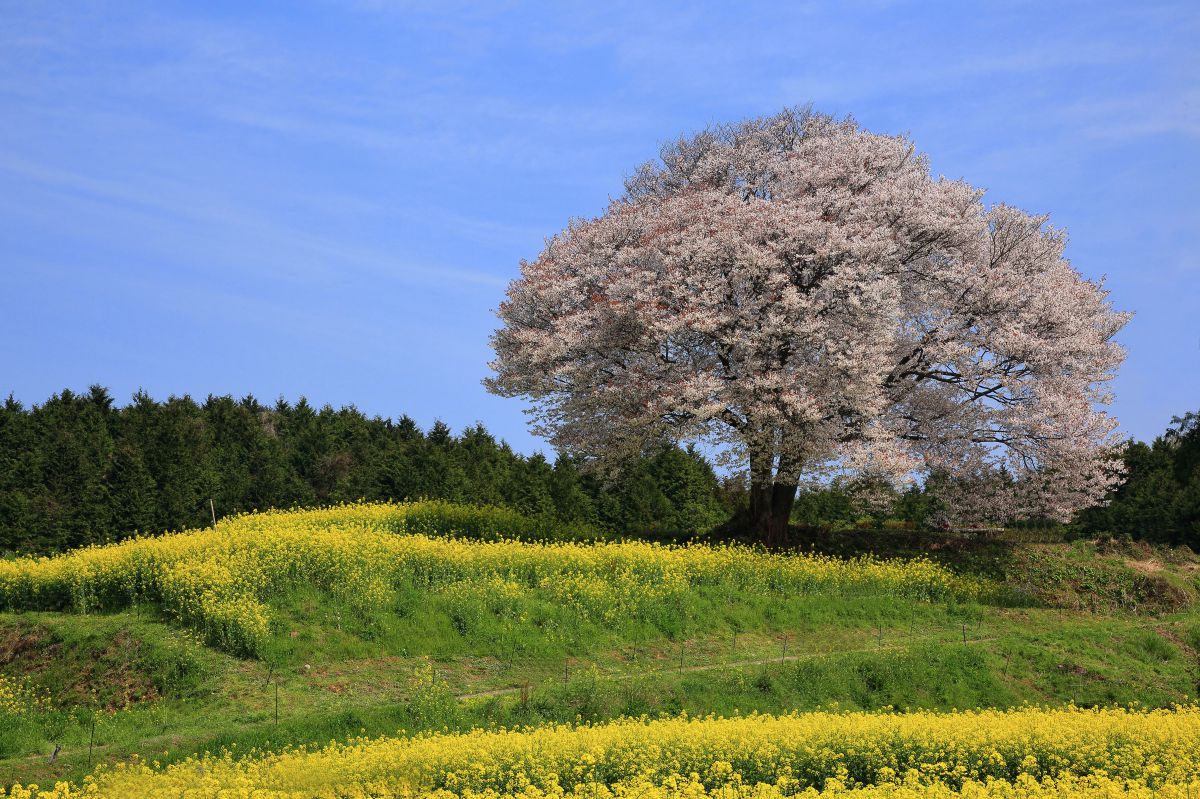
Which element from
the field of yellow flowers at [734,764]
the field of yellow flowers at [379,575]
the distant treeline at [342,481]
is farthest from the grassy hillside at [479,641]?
the distant treeline at [342,481]

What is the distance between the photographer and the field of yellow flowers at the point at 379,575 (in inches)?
940

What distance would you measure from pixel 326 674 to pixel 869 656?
38.7ft

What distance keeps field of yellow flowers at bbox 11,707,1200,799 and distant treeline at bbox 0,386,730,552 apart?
60.3 ft

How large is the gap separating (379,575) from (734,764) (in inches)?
461

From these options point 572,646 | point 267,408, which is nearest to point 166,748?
point 572,646

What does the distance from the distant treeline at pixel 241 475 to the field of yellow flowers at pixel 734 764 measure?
1838 cm

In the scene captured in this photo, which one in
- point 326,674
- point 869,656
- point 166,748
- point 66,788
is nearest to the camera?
point 66,788

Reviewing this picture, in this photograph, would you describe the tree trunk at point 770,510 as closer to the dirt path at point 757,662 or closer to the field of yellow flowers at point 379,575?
the field of yellow flowers at point 379,575

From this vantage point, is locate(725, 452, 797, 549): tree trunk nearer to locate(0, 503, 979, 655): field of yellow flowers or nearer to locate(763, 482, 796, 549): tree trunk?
locate(763, 482, 796, 549): tree trunk

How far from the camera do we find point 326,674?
21547 mm

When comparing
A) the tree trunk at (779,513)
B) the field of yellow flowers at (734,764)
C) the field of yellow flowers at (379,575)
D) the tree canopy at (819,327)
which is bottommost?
the field of yellow flowers at (734,764)

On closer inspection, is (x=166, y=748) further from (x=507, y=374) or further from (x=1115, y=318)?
(x=1115, y=318)

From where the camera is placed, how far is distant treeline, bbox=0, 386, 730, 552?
39.2 meters

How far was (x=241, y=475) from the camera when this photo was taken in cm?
4606
